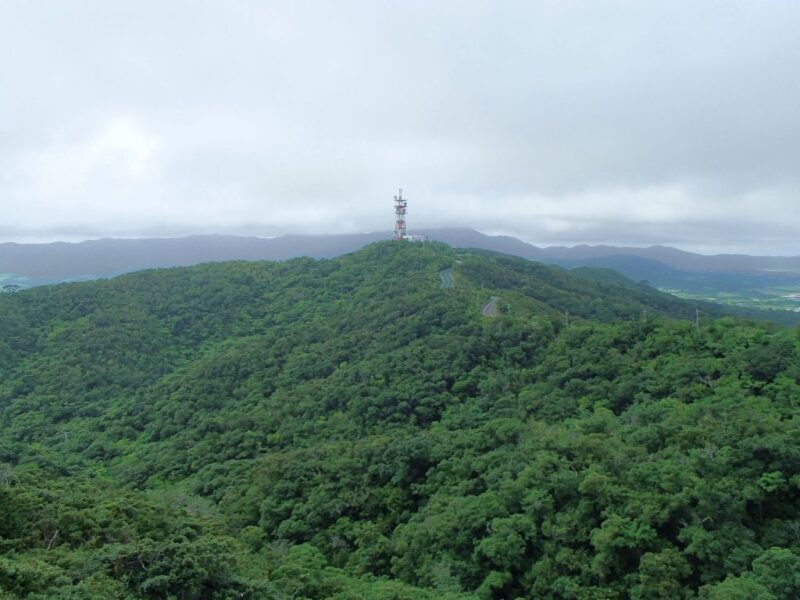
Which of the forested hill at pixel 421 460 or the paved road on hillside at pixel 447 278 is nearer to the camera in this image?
the forested hill at pixel 421 460

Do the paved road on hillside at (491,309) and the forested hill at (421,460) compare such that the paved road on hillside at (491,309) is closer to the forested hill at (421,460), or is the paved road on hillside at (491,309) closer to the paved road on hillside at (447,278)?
the forested hill at (421,460)

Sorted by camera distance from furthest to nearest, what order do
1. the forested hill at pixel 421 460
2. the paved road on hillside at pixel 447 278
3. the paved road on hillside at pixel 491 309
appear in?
the paved road on hillside at pixel 447 278
the paved road on hillside at pixel 491 309
the forested hill at pixel 421 460

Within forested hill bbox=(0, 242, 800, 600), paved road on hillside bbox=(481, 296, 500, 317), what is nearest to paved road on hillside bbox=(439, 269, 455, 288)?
forested hill bbox=(0, 242, 800, 600)

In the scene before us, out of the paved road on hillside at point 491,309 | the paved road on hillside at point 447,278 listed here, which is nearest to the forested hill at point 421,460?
the paved road on hillside at point 491,309

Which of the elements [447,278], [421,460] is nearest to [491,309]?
[447,278]

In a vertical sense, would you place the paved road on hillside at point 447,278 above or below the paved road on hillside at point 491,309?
above

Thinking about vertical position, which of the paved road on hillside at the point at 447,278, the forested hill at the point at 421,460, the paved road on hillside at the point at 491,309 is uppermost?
the paved road on hillside at the point at 447,278

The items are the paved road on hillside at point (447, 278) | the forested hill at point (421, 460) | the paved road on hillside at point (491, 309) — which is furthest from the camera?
the paved road on hillside at point (447, 278)

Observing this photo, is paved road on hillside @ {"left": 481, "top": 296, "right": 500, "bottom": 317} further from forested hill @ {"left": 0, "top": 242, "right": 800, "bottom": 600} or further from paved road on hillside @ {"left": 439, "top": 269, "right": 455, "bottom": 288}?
paved road on hillside @ {"left": 439, "top": 269, "right": 455, "bottom": 288}
